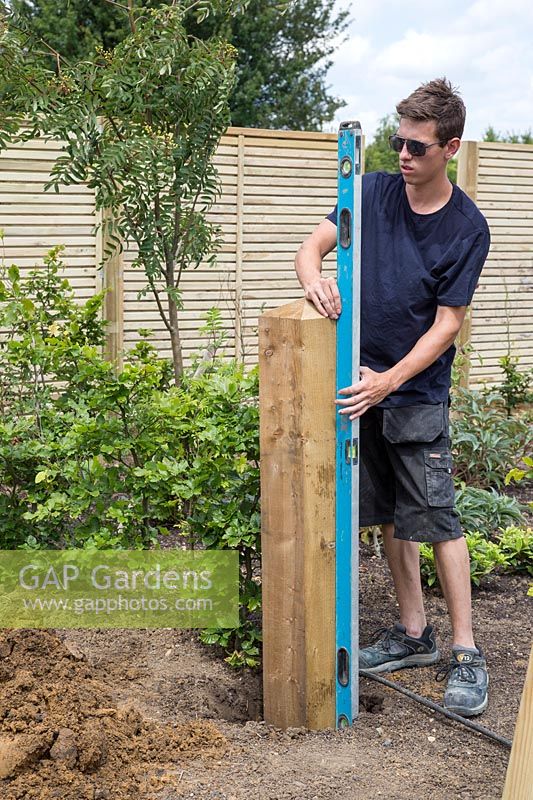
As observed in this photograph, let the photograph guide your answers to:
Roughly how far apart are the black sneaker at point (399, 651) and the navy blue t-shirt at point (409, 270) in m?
0.99

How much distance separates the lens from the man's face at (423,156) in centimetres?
327

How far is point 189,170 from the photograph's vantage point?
4797mm

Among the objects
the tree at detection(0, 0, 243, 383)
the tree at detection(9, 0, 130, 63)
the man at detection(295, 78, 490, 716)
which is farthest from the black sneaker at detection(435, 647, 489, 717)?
the tree at detection(9, 0, 130, 63)

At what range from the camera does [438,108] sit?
325 cm

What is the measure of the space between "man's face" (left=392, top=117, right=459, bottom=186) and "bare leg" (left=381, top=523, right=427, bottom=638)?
1352 millimetres

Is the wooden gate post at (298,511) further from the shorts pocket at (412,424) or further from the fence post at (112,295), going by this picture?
the fence post at (112,295)

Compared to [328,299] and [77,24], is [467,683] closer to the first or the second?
[328,299]

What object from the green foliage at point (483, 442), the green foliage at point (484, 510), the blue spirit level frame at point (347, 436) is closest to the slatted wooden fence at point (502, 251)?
the green foliage at point (483, 442)

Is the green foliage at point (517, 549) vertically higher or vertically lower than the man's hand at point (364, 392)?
lower

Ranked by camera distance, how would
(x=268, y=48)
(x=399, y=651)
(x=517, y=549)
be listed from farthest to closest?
(x=268, y=48), (x=517, y=549), (x=399, y=651)

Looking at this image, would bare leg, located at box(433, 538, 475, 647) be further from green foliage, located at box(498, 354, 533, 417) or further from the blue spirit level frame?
green foliage, located at box(498, 354, 533, 417)

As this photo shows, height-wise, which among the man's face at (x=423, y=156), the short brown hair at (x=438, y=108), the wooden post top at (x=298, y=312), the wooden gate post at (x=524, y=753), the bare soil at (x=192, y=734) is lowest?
the bare soil at (x=192, y=734)

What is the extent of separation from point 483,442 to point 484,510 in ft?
2.55

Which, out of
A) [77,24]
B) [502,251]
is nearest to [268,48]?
[77,24]
